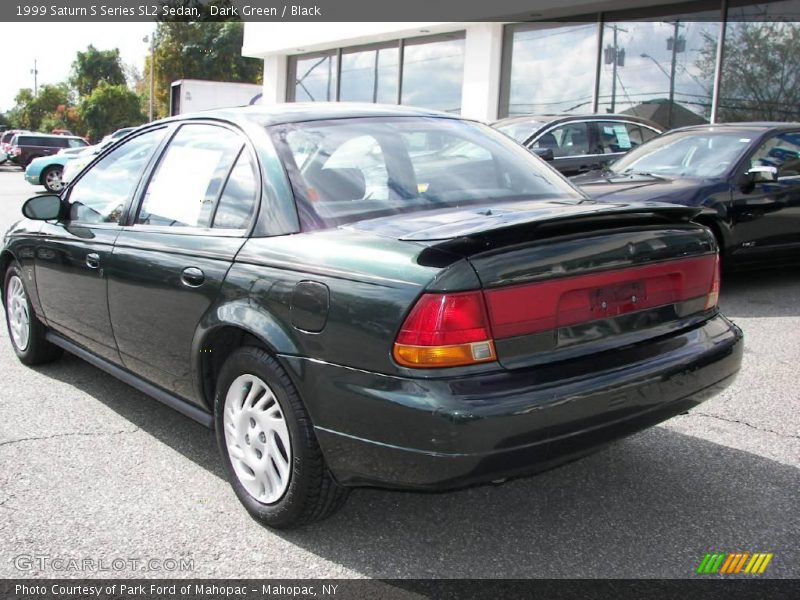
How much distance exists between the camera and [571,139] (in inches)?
417

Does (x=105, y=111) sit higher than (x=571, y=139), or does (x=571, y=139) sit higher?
(x=105, y=111)

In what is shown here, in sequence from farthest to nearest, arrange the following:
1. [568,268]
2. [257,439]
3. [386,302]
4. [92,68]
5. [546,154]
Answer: [92,68]
[546,154]
[257,439]
[568,268]
[386,302]

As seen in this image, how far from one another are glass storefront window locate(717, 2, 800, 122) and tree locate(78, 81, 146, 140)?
5474 centimetres

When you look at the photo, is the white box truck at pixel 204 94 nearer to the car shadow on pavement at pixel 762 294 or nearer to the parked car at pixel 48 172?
the parked car at pixel 48 172

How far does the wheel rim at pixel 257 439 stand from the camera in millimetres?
2900

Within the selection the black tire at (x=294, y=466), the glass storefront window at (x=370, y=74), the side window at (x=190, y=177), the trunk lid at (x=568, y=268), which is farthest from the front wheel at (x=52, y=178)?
the trunk lid at (x=568, y=268)

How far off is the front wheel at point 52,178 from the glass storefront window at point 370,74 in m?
8.56

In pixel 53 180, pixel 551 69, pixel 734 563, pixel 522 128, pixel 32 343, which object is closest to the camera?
pixel 734 563

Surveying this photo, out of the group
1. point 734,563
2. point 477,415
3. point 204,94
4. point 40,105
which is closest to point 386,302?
point 477,415

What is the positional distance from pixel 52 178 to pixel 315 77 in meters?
8.61

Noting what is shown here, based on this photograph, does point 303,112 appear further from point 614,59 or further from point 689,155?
point 614,59

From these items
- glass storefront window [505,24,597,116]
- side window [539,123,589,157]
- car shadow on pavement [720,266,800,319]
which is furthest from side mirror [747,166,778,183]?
glass storefront window [505,24,597,116]

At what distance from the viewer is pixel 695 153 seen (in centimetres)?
766

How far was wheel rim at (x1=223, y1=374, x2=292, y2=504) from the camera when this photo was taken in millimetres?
2900
